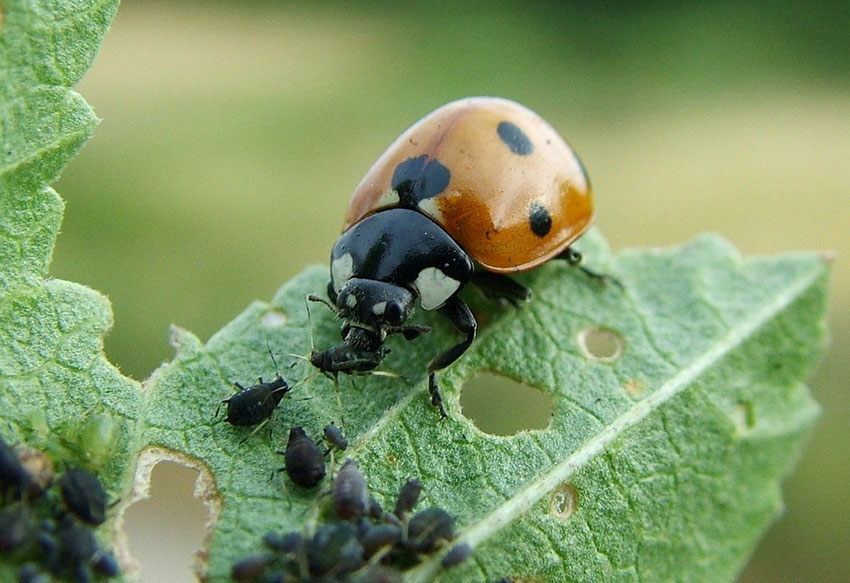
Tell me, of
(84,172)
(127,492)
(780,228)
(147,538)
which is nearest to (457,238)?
(127,492)

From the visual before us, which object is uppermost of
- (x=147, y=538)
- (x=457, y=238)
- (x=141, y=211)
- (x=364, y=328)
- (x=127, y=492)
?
(x=457, y=238)

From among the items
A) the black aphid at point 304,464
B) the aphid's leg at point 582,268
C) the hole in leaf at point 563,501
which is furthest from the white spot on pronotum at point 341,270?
the hole in leaf at point 563,501

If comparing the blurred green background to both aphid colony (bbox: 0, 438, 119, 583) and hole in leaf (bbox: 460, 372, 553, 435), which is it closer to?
hole in leaf (bbox: 460, 372, 553, 435)

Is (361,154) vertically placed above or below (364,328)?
below

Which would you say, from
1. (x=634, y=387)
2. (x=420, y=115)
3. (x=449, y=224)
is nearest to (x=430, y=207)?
(x=449, y=224)

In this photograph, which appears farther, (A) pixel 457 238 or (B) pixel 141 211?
(B) pixel 141 211

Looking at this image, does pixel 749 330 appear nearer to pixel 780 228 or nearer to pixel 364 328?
pixel 364 328

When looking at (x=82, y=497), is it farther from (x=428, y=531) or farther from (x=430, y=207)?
(x=430, y=207)

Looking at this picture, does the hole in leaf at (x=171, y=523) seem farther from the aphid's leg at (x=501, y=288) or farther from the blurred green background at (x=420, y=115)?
the aphid's leg at (x=501, y=288)

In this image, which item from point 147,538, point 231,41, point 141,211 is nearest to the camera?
point 147,538
